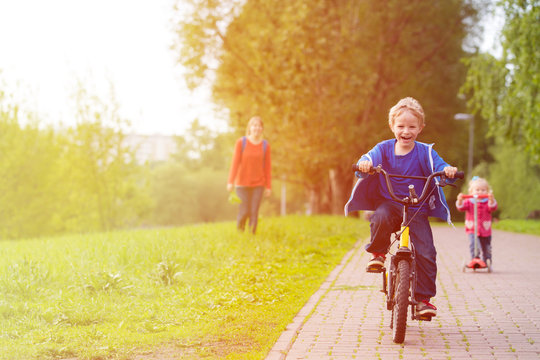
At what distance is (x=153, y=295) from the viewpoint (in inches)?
282

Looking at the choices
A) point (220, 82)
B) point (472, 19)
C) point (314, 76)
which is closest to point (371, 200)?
point (314, 76)

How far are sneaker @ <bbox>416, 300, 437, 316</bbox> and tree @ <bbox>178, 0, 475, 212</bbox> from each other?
16.7 metres

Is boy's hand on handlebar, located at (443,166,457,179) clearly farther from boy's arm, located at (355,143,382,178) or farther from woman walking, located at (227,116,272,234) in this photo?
woman walking, located at (227,116,272,234)

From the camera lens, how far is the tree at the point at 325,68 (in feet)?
72.0

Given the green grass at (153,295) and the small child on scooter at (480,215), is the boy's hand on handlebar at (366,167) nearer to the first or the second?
the green grass at (153,295)

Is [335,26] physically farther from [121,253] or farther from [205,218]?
[205,218]

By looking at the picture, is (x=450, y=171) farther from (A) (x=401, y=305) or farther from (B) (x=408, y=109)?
(A) (x=401, y=305)

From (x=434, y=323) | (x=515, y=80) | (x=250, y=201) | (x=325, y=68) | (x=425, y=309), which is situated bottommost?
(x=434, y=323)

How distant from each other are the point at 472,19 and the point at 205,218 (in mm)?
56464

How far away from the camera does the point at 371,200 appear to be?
A: 556 centimetres

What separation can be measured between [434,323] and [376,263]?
0.88 metres

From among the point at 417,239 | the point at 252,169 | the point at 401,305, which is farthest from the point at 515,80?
the point at 401,305

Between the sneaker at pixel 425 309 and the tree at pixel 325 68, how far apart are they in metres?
16.7

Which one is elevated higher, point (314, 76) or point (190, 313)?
point (314, 76)
